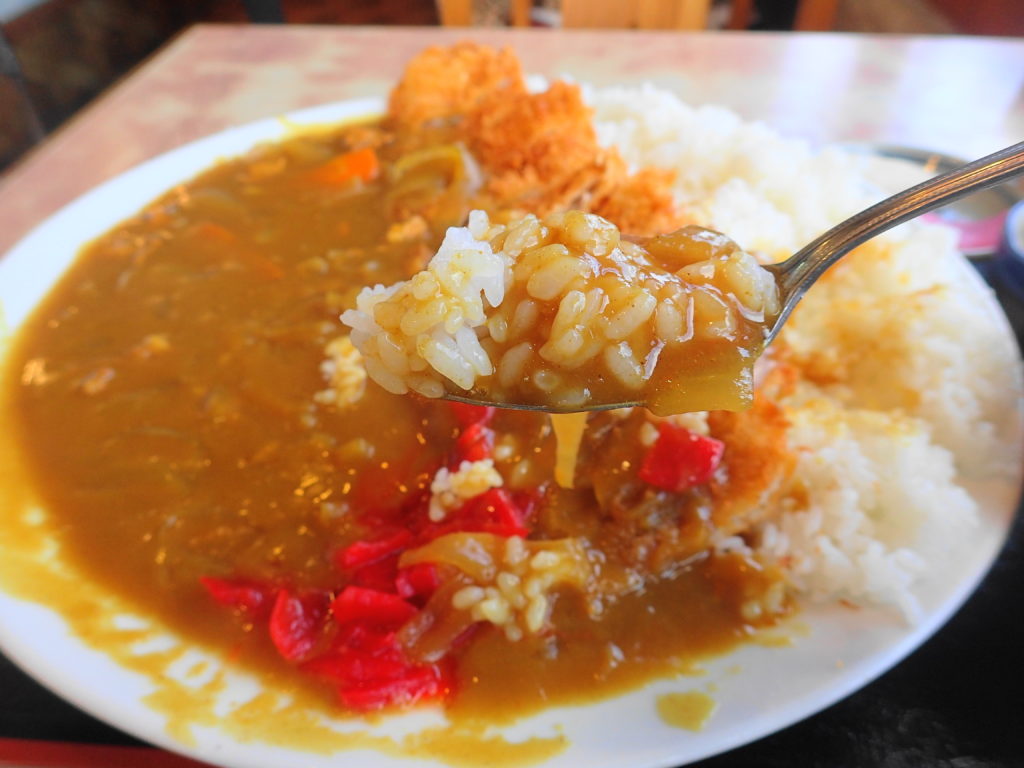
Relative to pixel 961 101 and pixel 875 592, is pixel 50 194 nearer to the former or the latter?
pixel 875 592

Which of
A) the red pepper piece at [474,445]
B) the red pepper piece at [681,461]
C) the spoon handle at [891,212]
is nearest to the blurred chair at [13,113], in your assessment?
the red pepper piece at [474,445]

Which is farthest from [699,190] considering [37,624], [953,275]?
[37,624]

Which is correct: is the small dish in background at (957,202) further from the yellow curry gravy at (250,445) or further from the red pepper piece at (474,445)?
the red pepper piece at (474,445)

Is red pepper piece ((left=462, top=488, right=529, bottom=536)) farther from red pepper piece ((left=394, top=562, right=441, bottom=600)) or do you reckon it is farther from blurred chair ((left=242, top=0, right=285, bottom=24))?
blurred chair ((left=242, top=0, right=285, bottom=24))

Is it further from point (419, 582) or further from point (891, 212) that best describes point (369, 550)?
point (891, 212)

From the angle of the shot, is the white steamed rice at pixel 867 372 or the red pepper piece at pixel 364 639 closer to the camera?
the red pepper piece at pixel 364 639

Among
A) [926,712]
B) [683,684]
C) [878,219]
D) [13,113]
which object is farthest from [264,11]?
[926,712]
